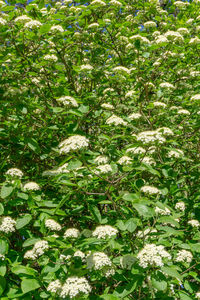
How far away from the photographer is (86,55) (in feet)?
16.3

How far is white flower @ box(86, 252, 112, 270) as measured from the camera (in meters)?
2.19

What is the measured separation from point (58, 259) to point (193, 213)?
1.78m

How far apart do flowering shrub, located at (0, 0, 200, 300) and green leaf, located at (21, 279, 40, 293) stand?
1 cm

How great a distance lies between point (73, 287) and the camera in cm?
208

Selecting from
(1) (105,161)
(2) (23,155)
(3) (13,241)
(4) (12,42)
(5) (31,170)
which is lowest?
(3) (13,241)

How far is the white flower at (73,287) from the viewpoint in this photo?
2062 millimetres

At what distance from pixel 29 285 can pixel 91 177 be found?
1.09m

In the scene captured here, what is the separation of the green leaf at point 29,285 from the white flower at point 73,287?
0.64ft

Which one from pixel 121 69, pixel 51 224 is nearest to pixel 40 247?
pixel 51 224

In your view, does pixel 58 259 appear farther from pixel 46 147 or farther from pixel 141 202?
pixel 46 147

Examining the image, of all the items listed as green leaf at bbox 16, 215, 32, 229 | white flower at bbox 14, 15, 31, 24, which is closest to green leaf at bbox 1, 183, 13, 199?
green leaf at bbox 16, 215, 32, 229

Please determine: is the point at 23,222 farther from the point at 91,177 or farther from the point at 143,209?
the point at 143,209

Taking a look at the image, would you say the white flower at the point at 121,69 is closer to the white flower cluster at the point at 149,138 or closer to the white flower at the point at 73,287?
the white flower cluster at the point at 149,138

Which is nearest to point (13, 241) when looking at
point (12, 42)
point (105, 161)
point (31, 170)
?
point (31, 170)
